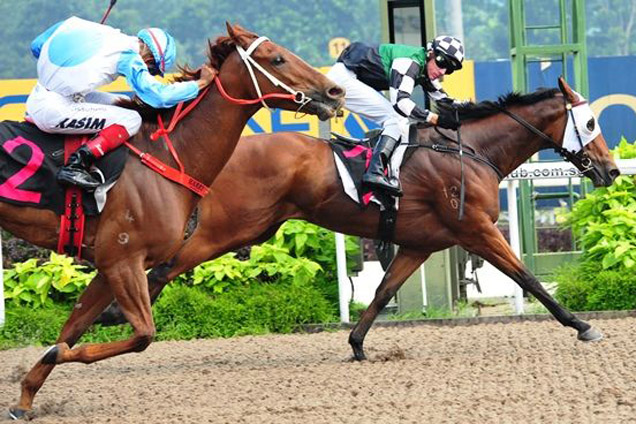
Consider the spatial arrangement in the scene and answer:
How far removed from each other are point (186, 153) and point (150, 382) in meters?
1.76

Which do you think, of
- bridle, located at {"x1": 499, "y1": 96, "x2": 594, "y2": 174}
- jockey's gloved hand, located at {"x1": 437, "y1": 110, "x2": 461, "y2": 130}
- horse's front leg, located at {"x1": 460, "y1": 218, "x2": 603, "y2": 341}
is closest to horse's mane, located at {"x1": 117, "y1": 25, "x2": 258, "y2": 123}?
jockey's gloved hand, located at {"x1": 437, "y1": 110, "x2": 461, "y2": 130}

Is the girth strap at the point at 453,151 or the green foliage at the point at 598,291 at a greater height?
the girth strap at the point at 453,151

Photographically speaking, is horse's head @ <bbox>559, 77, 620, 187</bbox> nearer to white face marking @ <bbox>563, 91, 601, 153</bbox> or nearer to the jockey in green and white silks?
white face marking @ <bbox>563, 91, 601, 153</bbox>

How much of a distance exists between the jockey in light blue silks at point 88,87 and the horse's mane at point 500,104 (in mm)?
2704

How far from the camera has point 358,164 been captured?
8359 mm

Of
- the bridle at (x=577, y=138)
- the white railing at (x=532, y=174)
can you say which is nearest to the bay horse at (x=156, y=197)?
the bridle at (x=577, y=138)

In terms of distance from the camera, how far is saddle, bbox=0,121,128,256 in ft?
20.9

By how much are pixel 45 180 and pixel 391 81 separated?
2.64 m

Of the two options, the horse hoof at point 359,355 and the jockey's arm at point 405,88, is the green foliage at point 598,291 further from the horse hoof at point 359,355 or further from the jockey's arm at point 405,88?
the jockey's arm at point 405,88

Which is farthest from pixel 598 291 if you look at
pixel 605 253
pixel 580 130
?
pixel 580 130

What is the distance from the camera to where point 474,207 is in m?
8.32

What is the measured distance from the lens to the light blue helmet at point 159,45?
670cm

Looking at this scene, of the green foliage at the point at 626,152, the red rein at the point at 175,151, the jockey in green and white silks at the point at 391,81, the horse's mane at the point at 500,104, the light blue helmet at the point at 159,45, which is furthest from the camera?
the green foliage at the point at 626,152

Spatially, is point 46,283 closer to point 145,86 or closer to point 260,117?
point 145,86
